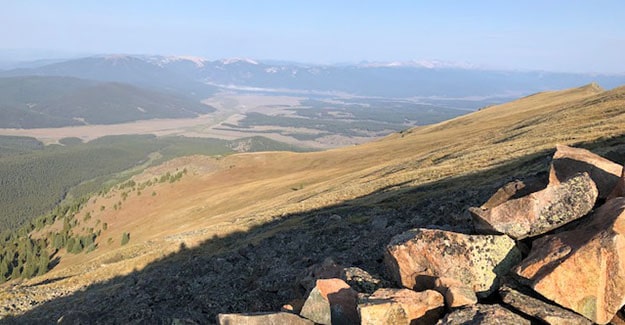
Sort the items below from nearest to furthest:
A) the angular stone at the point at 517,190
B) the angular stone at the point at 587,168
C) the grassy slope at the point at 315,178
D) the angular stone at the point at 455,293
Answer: the angular stone at the point at 455,293 < the angular stone at the point at 587,168 < the angular stone at the point at 517,190 < the grassy slope at the point at 315,178

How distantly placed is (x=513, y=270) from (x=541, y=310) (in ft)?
5.13

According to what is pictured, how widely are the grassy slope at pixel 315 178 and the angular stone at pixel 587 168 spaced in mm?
19162

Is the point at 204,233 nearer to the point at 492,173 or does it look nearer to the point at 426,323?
the point at 492,173

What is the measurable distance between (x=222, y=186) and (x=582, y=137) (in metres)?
99.1

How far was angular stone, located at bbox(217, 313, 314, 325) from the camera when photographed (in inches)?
537

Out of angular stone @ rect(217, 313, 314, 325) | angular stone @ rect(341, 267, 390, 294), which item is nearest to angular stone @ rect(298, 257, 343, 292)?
angular stone @ rect(341, 267, 390, 294)

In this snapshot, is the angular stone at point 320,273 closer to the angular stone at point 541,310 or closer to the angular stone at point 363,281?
the angular stone at point 363,281

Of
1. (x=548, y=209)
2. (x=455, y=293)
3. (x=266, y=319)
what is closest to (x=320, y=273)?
(x=266, y=319)

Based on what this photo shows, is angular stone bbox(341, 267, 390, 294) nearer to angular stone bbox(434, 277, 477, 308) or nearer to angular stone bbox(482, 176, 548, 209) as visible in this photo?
angular stone bbox(434, 277, 477, 308)

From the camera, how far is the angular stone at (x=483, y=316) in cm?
1164

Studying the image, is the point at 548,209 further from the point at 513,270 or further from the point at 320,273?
the point at 320,273

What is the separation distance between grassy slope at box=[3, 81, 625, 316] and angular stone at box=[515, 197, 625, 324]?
24178 mm

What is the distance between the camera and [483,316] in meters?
11.8

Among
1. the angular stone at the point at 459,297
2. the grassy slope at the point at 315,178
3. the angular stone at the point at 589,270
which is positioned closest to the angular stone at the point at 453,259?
the angular stone at the point at 459,297
